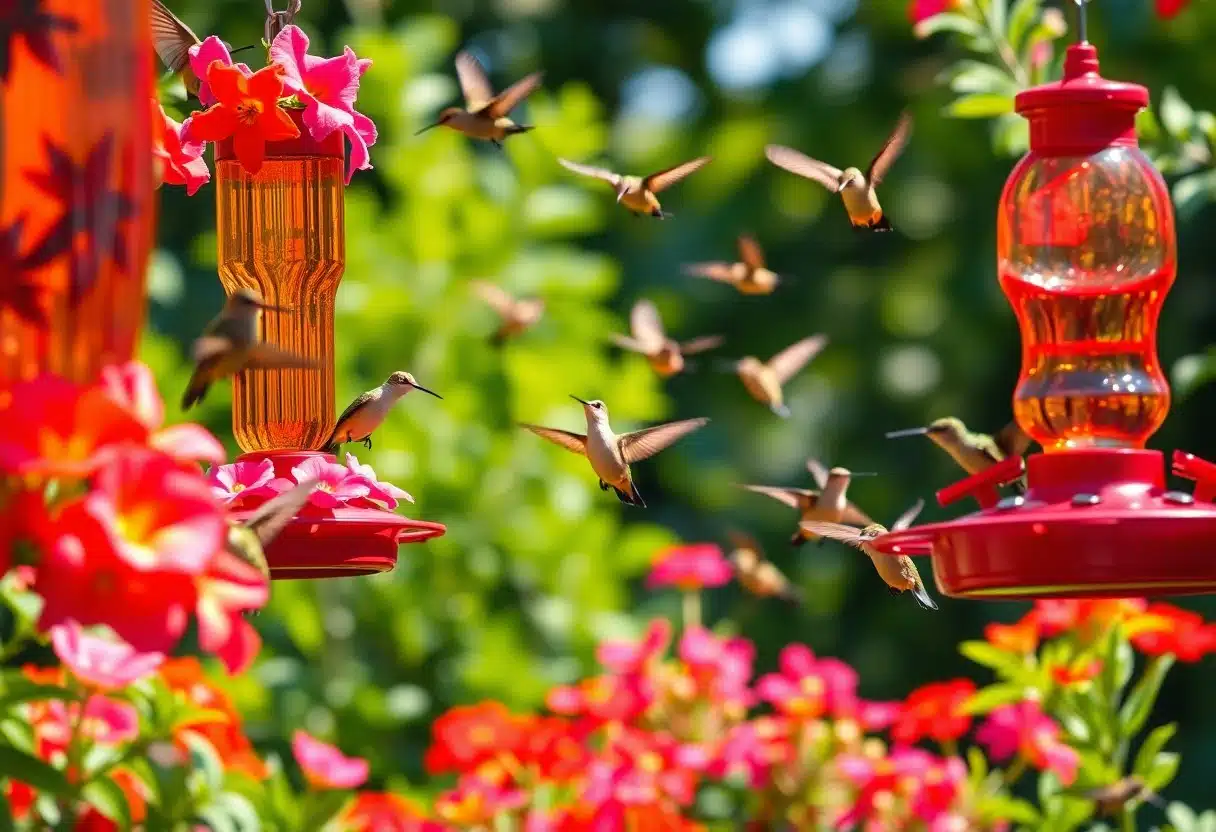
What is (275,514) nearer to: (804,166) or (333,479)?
(333,479)

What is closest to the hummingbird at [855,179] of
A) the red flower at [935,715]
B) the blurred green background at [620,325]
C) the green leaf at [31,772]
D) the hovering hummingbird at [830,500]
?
the hovering hummingbird at [830,500]

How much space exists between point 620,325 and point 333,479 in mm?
6407

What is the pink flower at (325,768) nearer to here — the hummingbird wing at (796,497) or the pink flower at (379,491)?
the hummingbird wing at (796,497)

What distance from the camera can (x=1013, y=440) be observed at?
3.43 m

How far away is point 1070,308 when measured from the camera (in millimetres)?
3082

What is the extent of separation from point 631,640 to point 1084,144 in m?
→ 5.07

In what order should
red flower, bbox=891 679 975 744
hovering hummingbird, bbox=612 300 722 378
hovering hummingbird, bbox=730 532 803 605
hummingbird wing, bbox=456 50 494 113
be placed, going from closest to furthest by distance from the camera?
1. hovering hummingbird, bbox=612 300 722 378
2. hummingbird wing, bbox=456 50 494 113
3. red flower, bbox=891 679 975 744
4. hovering hummingbird, bbox=730 532 803 605

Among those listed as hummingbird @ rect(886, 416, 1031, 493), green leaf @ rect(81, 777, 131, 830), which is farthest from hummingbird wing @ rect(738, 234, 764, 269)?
green leaf @ rect(81, 777, 131, 830)

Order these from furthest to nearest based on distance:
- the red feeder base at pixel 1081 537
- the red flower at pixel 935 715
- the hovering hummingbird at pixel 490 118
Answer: the red flower at pixel 935 715, the hovering hummingbird at pixel 490 118, the red feeder base at pixel 1081 537

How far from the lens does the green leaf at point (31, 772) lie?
1695mm

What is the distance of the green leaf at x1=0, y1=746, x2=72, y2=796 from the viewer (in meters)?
1.70

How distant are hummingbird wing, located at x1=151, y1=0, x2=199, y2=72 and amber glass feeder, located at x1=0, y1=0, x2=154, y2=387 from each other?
4.28 feet

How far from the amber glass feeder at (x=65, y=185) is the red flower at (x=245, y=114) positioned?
0.92 m

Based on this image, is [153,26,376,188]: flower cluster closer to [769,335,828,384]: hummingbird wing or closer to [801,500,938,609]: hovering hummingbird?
[801,500,938,609]: hovering hummingbird
